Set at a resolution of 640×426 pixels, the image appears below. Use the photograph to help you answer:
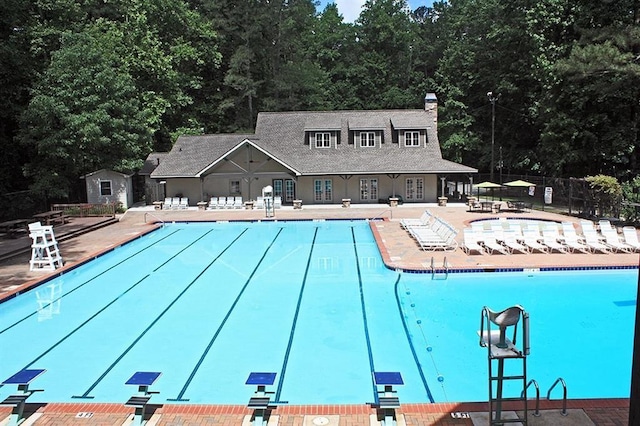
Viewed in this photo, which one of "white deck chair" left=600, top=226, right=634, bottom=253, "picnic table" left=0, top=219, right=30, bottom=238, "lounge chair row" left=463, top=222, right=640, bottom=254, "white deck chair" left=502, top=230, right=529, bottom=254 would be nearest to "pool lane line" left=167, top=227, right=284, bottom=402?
"lounge chair row" left=463, top=222, right=640, bottom=254

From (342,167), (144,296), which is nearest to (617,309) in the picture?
(144,296)

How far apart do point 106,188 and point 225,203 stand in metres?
7.25

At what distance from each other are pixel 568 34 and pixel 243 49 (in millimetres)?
26173

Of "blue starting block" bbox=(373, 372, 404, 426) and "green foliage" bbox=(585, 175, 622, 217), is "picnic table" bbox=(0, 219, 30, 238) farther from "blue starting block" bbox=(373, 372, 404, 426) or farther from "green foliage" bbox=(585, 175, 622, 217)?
"green foliage" bbox=(585, 175, 622, 217)

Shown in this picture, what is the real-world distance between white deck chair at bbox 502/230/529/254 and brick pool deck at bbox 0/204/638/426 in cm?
64

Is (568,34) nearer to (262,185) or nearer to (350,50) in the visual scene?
(262,185)

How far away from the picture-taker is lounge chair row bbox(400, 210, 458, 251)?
60.2ft

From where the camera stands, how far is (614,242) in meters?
17.7

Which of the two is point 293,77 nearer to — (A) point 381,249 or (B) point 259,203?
(B) point 259,203

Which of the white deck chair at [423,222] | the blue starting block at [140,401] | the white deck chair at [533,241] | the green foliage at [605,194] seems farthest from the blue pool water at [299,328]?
the green foliage at [605,194]

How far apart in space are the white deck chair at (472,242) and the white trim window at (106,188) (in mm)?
22406

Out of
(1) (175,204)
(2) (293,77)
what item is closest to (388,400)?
(1) (175,204)

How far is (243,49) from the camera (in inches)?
1786

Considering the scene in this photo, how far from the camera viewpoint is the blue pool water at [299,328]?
9070mm
